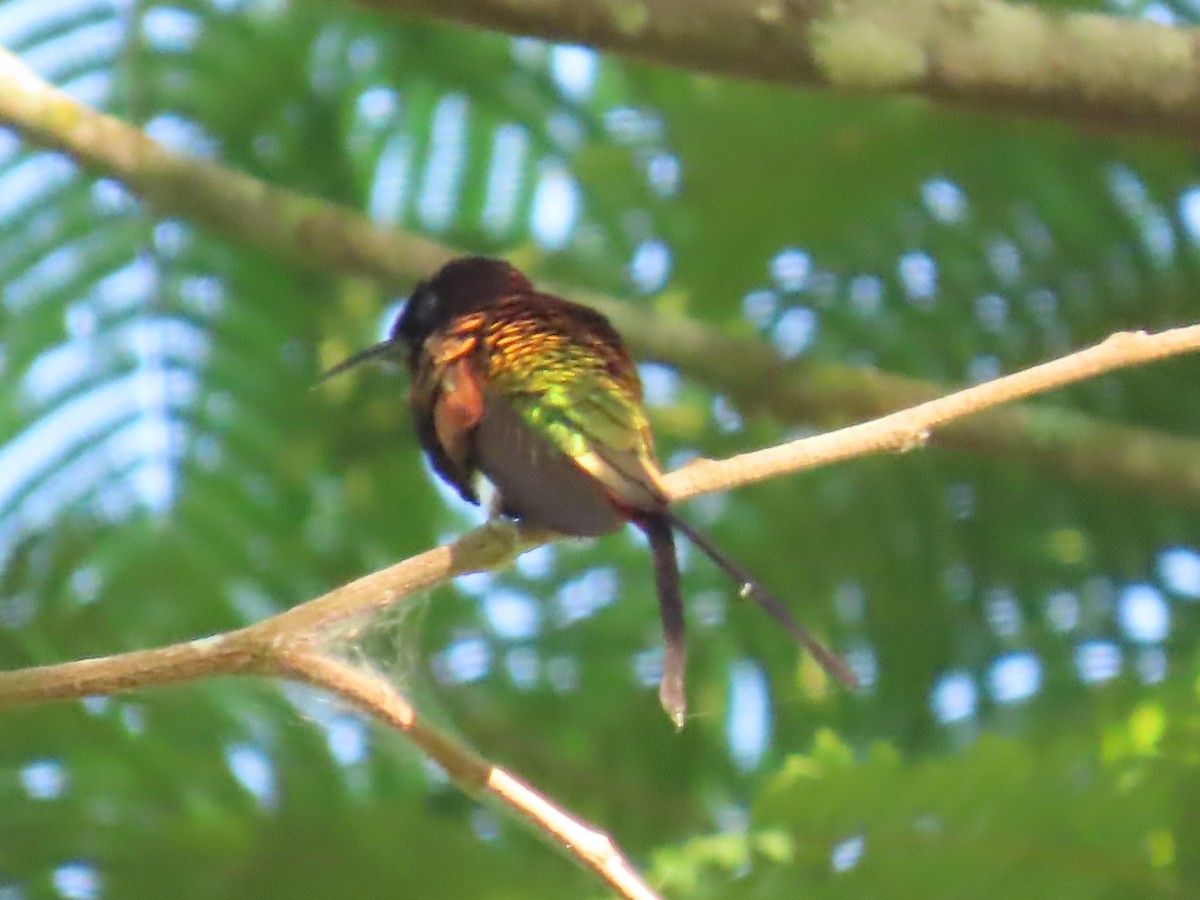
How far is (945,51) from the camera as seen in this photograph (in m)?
2.45

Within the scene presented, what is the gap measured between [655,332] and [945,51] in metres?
1.22

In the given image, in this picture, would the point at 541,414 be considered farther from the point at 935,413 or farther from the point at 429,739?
the point at 429,739

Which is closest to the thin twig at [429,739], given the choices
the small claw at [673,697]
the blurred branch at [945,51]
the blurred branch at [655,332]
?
the small claw at [673,697]

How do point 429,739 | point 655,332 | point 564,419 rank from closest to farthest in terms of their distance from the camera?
point 429,739 → point 564,419 → point 655,332

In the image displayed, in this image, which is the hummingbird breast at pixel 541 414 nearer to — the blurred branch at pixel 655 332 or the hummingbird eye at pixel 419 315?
the hummingbird eye at pixel 419 315

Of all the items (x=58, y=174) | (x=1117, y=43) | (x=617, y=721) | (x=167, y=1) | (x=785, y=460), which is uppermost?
(x=1117, y=43)

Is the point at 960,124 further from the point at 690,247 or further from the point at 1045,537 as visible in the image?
the point at 1045,537

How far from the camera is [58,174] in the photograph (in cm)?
430

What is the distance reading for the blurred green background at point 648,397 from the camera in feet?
11.8

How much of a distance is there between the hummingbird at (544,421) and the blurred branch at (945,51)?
1.76 ft

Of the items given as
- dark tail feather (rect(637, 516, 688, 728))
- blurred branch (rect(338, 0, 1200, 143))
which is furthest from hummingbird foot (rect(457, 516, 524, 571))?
blurred branch (rect(338, 0, 1200, 143))

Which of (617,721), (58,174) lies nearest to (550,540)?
(617,721)

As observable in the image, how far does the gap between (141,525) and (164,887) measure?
1.60 metres

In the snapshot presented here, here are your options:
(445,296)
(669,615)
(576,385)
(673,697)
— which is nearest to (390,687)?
(673,697)
